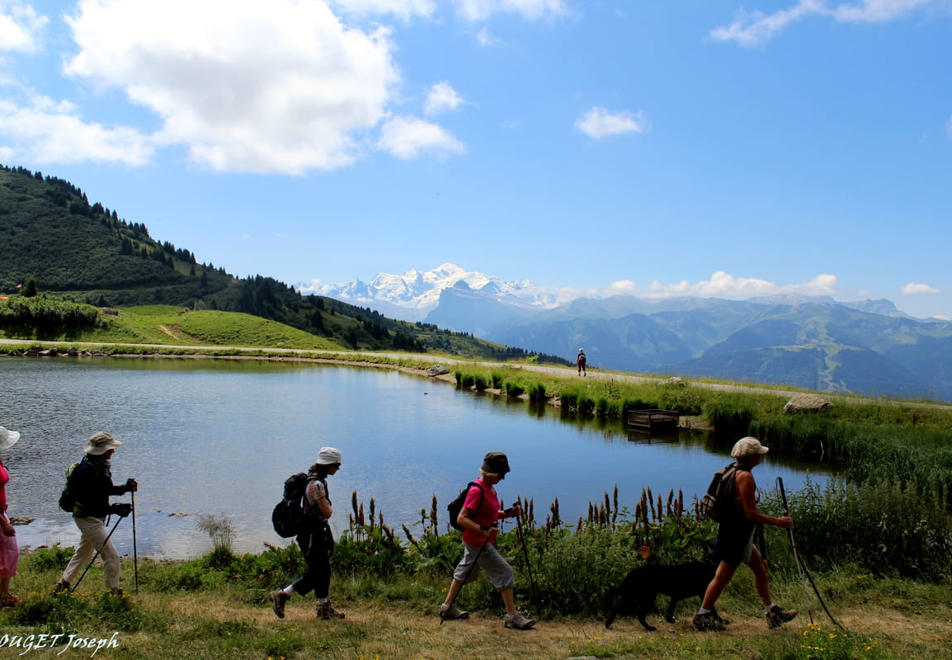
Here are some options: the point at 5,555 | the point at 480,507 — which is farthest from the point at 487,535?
the point at 5,555

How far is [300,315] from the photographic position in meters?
181

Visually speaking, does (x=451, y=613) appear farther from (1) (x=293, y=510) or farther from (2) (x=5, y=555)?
(2) (x=5, y=555)

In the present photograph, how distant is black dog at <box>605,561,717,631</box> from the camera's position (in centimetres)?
791

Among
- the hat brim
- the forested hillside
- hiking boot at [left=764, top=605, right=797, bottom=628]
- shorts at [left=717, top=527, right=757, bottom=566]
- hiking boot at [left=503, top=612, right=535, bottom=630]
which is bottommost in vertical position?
hiking boot at [left=503, top=612, right=535, bottom=630]

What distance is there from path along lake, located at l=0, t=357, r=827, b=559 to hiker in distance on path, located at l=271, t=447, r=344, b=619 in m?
5.20

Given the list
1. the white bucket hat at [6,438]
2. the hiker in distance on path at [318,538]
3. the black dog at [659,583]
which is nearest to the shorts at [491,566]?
the black dog at [659,583]

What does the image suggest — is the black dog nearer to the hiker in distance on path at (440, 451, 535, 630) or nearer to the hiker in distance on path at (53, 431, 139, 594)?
the hiker in distance on path at (440, 451, 535, 630)

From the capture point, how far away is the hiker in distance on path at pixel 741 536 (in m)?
7.31

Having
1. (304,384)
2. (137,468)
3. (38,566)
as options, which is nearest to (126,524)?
(38,566)

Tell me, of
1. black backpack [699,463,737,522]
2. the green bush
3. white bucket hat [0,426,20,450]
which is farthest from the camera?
the green bush

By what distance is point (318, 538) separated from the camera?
7.76 meters

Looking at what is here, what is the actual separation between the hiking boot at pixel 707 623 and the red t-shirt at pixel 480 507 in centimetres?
289

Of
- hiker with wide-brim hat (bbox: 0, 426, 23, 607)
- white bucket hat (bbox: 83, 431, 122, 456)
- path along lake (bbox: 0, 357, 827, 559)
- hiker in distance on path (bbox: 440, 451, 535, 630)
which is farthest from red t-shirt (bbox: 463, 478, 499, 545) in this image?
path along lake (bbox: 0, 357, 827, 559)

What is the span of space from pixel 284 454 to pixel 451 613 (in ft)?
51.4
